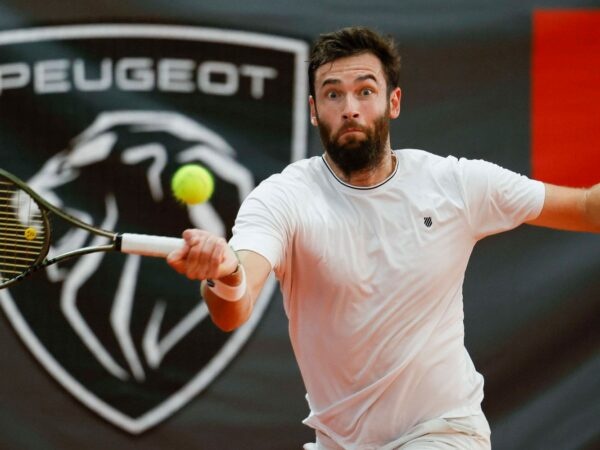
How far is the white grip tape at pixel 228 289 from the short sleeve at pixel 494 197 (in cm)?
96

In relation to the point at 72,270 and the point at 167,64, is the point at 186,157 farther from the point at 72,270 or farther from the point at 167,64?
the point at 72,270

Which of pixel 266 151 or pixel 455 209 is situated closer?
pixel 455 209

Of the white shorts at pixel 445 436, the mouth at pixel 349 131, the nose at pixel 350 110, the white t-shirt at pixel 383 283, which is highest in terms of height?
the nose at pixel 350 110

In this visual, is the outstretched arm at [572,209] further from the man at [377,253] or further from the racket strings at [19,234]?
the racket strings at [19,234]

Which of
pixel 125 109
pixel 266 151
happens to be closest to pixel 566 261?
pixel 266 151

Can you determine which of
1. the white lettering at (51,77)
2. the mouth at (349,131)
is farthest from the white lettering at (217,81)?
the mouth at (349,131)

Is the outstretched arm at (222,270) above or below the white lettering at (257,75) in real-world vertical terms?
below

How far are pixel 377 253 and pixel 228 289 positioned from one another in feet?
2.25

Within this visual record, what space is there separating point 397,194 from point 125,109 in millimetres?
1800

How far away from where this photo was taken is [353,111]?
353cm

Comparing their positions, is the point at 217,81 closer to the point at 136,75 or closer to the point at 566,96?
the point at 136,75

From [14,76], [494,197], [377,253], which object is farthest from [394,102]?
[14,76]

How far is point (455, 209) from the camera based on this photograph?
139 inches

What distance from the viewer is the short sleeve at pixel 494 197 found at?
11.6ft
